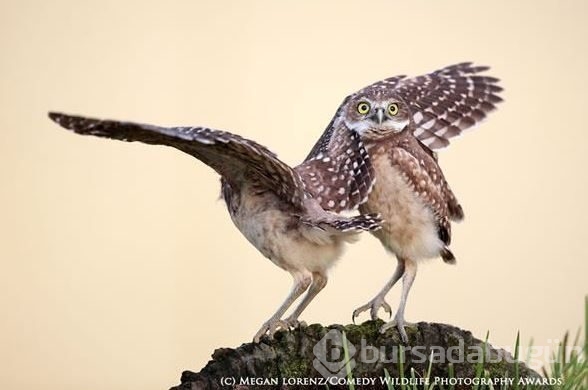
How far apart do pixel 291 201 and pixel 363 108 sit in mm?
533

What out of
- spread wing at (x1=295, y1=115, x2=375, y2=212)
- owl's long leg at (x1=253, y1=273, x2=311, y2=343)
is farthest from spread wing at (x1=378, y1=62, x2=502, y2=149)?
owl's long leg at (x1=253, y1=273, x2=311, y2=343)

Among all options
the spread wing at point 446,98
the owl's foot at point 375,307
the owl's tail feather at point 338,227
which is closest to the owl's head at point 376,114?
the spread wing at point 446,98

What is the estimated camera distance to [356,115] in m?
3.93

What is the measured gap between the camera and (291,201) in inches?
143

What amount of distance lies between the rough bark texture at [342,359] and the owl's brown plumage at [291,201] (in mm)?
110

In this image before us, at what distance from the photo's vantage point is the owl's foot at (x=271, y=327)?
3.56 metres

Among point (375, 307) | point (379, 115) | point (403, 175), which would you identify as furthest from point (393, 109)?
point (375, 307)

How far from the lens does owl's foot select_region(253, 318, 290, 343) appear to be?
3.56 metres

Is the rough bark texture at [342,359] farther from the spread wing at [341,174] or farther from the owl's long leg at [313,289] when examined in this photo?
the spread wing at [341,174]

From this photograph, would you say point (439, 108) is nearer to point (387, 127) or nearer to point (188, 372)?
point (387, 127)

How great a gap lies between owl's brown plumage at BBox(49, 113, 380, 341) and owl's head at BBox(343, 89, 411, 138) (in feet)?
0.22

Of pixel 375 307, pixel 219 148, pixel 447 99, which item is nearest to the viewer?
pixel 219 148

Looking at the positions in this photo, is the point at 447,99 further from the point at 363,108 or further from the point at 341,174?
the point at 341,174

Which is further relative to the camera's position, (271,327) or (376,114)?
(376,114)
